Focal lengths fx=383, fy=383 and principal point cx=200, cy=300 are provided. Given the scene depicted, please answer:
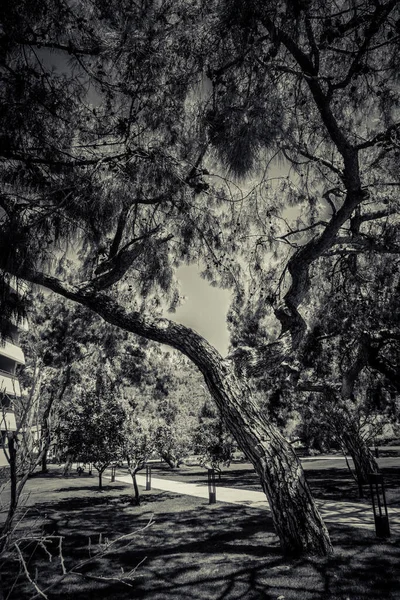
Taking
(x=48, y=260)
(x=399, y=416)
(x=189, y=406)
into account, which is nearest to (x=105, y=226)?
(x=48, y=260)

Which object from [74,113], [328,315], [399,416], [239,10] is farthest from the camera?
[399,416]

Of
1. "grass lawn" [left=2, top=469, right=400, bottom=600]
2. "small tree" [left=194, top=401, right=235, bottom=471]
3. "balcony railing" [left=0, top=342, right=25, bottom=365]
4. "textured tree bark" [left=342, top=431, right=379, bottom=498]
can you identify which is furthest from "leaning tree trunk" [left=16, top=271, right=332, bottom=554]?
"balcony railing" [left=0, top=342, right=25, bottom=365]

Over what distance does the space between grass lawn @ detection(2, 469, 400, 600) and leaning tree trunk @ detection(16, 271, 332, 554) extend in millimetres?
361

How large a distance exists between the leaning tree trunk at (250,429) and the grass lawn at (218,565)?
0.36 m

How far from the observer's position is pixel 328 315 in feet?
33.3

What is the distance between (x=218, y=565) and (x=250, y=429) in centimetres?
186

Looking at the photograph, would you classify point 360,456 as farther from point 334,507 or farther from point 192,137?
point 192,137

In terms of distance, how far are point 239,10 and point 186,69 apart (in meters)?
0.94

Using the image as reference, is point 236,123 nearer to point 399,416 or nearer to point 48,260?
point 48,260

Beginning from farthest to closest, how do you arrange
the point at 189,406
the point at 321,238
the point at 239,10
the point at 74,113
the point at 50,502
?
the point at 189,406, the point at 50,502, the point at 321,238, the point at 74,113, the point at 239,10

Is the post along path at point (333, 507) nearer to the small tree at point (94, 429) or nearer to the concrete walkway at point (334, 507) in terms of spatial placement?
the concrete walkway at point (334, 507)

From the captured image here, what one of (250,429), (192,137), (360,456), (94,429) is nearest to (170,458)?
(94,429)

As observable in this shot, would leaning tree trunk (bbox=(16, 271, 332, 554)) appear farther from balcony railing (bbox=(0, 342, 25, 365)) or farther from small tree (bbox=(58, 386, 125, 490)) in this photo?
balcony railing (bbox=(0, 342, 25, 365))

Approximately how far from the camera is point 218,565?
17.0ft
